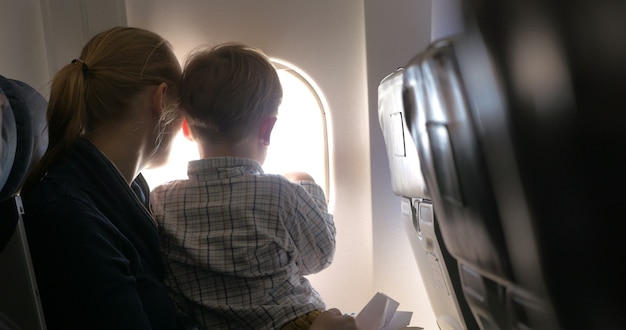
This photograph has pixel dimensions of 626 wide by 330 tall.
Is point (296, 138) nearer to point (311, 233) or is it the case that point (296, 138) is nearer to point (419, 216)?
point (311, 233)

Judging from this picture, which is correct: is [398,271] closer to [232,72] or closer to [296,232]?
[296,232]

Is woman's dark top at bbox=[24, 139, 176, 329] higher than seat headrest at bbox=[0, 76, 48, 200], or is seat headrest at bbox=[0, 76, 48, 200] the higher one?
seat headrest at bbox=[0, 76, 48, 200]

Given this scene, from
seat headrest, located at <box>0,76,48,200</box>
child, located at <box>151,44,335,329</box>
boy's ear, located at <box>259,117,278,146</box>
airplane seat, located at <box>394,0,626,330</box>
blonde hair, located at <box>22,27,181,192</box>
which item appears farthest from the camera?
boy's ear, located at <box>259,117,278,146</box>

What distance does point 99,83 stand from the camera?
1.07m

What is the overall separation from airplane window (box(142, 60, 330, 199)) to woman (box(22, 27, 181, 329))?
1.01 feet

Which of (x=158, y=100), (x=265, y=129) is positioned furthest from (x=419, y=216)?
(x=158, y=100)

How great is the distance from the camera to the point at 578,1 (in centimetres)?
42

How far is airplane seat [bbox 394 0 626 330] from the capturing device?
429 mm

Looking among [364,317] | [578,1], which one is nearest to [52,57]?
[364,317]

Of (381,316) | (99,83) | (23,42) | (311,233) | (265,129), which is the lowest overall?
(381,316)

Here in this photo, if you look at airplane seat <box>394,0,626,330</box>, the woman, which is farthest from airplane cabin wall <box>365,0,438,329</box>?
airplane seat <box>394,0,626,330</box>

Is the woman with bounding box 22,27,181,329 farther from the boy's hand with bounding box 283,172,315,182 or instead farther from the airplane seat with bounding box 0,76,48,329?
the boy's hand with bounding box 283,172,315,182

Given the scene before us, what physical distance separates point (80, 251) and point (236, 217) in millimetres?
330

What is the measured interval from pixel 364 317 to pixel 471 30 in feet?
2.66
